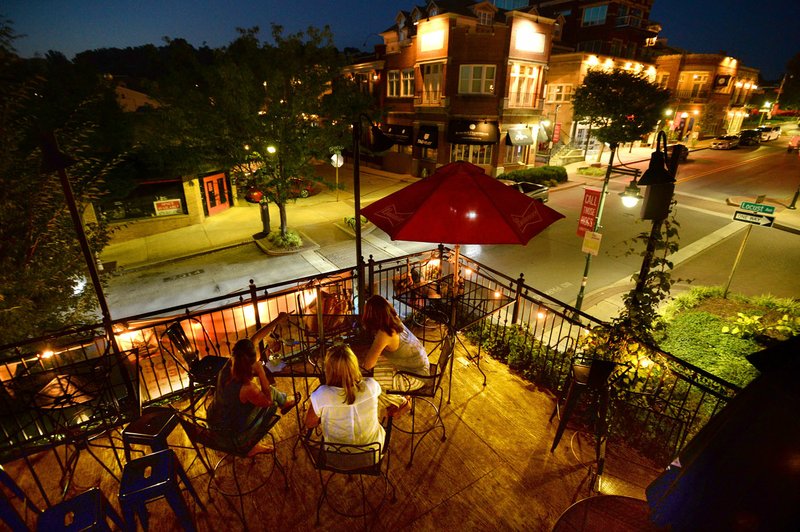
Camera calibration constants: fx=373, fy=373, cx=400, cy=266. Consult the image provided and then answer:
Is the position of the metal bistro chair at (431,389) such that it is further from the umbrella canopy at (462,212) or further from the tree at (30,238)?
the tree at (30,238)

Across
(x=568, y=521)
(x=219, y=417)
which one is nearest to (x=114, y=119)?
(x=219, y=417)

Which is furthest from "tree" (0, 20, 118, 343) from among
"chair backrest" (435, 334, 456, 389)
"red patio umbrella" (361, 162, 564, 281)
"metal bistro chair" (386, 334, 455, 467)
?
"chair backrest" (435, 334, 456, 389)

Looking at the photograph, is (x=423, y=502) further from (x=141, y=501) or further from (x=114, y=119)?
(x=114, y=119)

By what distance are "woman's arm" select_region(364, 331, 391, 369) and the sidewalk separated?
815cm

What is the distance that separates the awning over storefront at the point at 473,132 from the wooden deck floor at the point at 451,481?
22165 millimetres

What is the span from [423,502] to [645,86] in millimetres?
24552

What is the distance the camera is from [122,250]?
49.0ft

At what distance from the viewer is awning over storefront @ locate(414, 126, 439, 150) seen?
25.5 meters

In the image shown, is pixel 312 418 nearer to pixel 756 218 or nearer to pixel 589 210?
pixel 589 210

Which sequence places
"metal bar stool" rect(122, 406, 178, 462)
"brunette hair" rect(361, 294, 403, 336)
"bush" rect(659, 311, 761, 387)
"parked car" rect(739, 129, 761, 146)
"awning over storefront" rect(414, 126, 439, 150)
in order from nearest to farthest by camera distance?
"metal bar stool" rect(122, 406, 178, 462) < "brunette hair" rect(361, 294, 403, 336) < "bush" rect(659, 311, 761, 387) < "awning over storefront" rect(414, 126, 439, 150) < "parked car" rect(739, 129, 761, 146)

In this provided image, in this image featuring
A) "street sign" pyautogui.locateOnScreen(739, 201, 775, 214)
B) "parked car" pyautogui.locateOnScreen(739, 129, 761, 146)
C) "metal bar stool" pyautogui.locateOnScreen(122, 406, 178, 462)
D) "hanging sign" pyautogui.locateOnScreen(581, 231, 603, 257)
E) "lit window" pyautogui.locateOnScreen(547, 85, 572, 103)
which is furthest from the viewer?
"parked car" pyautogui.locateOnScreen(739, 129, 761, 146)

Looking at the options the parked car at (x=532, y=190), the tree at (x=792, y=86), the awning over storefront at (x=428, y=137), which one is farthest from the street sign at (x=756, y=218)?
the tree at (x=792, y=86)

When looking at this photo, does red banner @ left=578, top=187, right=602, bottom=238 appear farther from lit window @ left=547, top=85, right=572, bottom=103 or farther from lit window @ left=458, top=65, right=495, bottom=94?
lit window @ left=547, top=85, right=572, bottom=103

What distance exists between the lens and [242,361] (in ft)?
11.7
